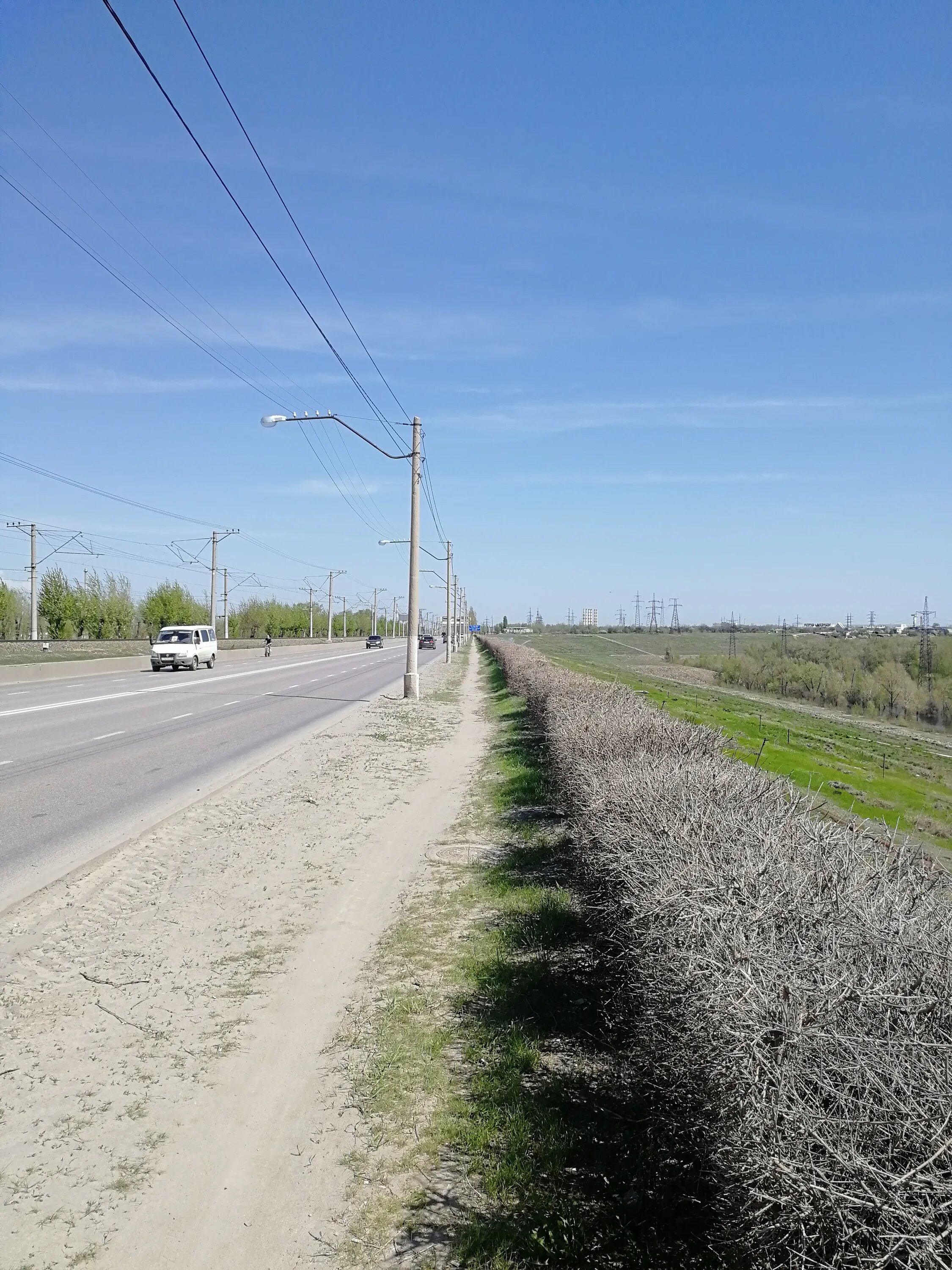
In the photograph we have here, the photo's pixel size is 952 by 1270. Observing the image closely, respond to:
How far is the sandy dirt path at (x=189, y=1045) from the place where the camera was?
312cm

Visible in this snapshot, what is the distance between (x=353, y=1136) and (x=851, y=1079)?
7.24 ft

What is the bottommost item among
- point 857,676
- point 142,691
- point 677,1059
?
point 857,676

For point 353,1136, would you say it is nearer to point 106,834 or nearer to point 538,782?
point 106,834

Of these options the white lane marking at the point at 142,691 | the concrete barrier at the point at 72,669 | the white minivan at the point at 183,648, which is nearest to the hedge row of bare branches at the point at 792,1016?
the white lane marking at the point at 142,691

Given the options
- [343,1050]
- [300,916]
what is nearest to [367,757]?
[300,916]

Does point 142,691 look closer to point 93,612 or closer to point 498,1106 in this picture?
point 498,1106

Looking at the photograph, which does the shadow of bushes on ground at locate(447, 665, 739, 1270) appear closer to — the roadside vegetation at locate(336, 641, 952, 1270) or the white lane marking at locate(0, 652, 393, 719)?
the roadside vegetation at locate(336, 641, 952, 1270)

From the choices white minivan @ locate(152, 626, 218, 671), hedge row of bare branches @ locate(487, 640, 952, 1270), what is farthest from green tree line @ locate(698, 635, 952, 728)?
hedge row of bare branches @ locate(487, 640, 952, 1270)

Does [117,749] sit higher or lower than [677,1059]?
lower

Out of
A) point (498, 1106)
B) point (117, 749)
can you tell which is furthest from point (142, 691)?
point (498, 1106)

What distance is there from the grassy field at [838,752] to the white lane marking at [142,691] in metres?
14.1

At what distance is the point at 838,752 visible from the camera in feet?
71.3

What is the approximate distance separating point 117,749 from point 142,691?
14.3 m

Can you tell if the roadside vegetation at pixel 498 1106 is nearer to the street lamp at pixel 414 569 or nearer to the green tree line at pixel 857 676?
the street lamp at pixel 414 569
